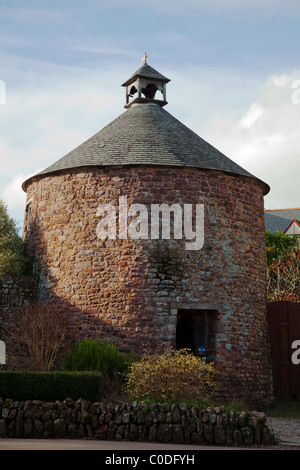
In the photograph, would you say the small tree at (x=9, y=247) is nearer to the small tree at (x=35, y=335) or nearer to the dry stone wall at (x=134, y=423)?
the small tree at (x=35, y=335)

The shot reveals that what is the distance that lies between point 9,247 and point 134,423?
832 cm

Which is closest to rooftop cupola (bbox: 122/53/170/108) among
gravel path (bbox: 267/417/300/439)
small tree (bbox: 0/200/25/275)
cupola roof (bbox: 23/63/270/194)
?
cupola roof (bbox: 23/63/270/194)

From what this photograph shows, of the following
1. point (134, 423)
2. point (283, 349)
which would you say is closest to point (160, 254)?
point (283, 349)

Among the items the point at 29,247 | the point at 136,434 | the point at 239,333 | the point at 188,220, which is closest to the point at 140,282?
the point at 188,220

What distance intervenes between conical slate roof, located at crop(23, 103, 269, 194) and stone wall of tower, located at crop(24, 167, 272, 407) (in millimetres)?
279

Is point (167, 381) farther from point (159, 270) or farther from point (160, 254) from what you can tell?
point (160, 254)

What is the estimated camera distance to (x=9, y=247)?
54.6 ft

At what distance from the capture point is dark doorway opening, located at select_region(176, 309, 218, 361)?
49.6 ft

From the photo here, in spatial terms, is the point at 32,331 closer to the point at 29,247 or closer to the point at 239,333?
the point at 29,247

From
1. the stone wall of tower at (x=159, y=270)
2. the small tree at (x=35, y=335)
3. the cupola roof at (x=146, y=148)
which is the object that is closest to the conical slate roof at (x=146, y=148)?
the cupola roof at (x=146, y=148)

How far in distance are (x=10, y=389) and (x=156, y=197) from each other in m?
6.71

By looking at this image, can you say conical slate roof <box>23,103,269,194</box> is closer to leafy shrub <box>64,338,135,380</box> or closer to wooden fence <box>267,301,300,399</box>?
wooden fence <box>267,301,300,399</box>

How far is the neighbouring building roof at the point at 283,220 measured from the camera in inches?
1518

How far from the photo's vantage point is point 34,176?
56.5 ft
